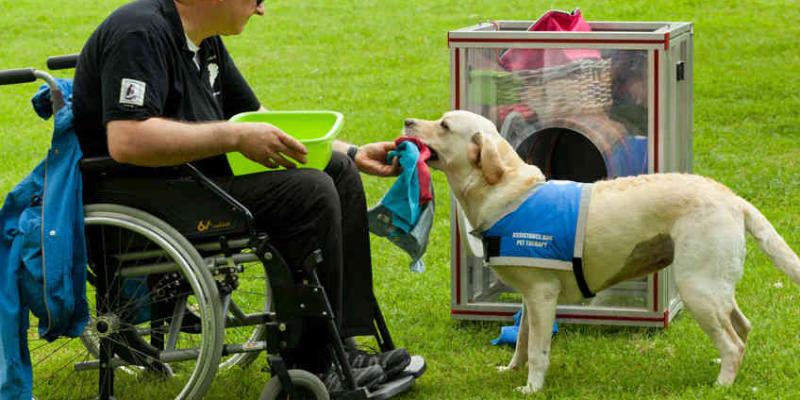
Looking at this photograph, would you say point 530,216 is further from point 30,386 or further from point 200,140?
point 30,386

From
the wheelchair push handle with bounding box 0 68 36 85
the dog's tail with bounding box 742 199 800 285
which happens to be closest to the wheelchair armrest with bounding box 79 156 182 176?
the wheelchair push handle with bounding box 0 68 36 85

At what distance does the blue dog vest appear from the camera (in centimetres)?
446

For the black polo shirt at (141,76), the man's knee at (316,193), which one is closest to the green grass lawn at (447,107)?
the man's knee at (316,193)

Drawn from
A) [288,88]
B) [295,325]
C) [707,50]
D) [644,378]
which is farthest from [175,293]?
[707,50]

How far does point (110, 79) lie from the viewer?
3.80m

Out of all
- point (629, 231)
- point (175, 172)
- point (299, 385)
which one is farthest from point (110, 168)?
point (629, 231)

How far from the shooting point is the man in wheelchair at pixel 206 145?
3.79 m

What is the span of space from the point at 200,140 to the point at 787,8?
1259 cm

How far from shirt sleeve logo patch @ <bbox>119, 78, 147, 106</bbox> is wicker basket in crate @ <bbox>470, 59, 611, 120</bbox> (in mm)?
1706

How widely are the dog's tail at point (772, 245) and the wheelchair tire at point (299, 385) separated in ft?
5.16

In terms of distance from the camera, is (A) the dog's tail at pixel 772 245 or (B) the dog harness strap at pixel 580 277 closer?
(A) the dog's tail at pixel 772 245

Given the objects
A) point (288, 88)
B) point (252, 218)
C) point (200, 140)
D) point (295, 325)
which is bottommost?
point (288, 88)

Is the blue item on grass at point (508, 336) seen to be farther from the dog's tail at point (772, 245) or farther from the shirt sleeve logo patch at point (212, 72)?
the shirt sleeve logo patch at point (212, 72)

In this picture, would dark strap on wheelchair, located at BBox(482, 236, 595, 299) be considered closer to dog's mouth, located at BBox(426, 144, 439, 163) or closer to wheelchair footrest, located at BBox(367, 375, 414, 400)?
dog's mouth, located at BBox(426, 144, 439, 163)
